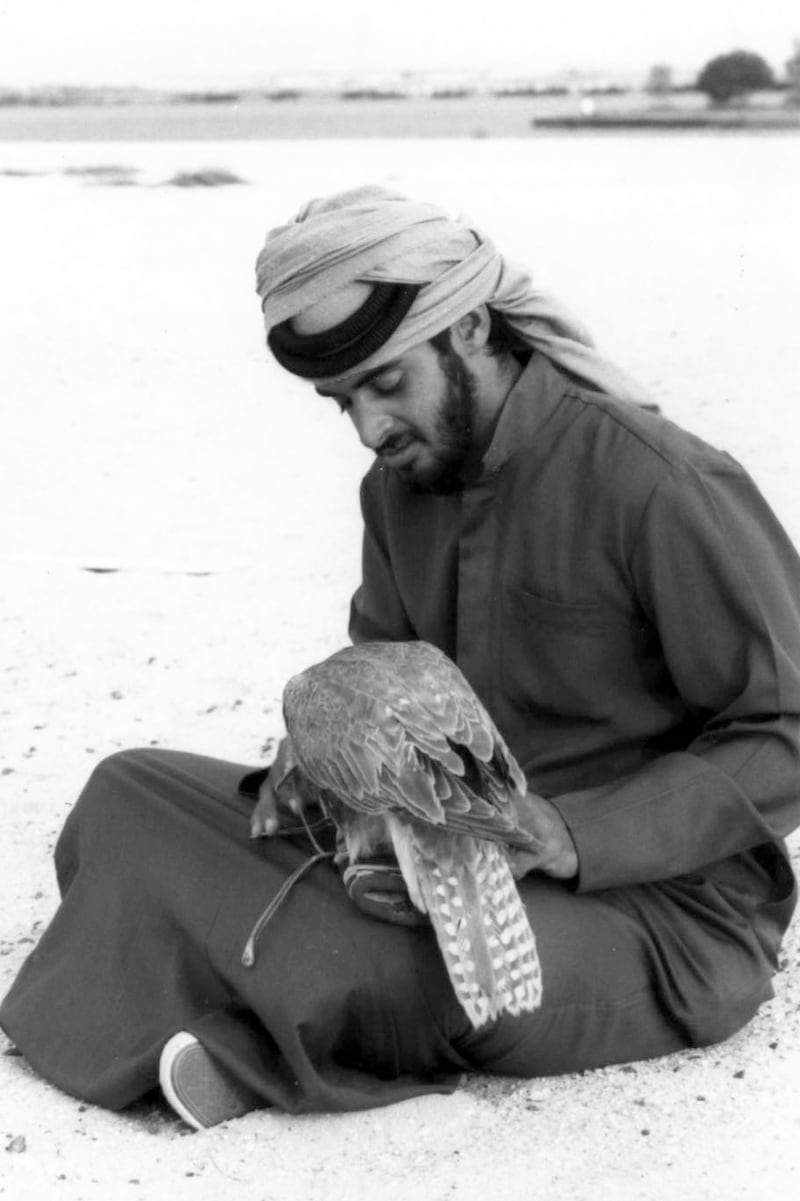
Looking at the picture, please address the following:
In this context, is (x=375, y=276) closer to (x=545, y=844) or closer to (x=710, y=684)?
(x=710, y=684)

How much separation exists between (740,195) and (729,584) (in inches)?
693

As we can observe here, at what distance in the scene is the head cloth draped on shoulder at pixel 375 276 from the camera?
3.22m

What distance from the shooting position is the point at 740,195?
1992 cm

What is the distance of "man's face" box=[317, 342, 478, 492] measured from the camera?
10.7ft

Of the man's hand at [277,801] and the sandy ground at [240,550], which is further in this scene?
the man's hand at [277,801]

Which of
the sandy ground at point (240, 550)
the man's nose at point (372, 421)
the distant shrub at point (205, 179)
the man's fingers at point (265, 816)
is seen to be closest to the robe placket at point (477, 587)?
the man's nose at point (372, 421)

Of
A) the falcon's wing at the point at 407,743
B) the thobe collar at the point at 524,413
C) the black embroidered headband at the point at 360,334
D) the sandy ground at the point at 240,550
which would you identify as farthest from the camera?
the thobe collar at the point at 524,413

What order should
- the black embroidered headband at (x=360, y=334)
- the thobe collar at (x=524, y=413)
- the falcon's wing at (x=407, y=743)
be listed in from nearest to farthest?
the falcon's wing at (x=407, y=743)
the black embroidered headband at (x=360, y=334)
the thobe collar at (x=524, y=413)

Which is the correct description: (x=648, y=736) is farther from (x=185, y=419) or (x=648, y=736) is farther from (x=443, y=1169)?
(x=185, y=419)

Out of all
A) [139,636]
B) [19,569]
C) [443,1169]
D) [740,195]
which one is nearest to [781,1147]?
[443,1169]

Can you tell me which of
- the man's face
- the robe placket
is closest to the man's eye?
the man's face

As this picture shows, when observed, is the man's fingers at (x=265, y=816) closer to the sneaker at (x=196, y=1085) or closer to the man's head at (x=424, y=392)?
the sneaker at (x=196, y=1085)

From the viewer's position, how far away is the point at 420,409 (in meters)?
3.29

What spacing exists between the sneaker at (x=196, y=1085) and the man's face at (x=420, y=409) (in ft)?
3.52
